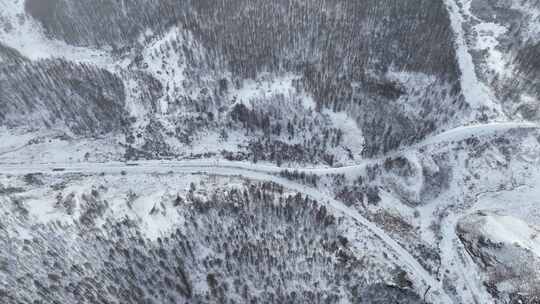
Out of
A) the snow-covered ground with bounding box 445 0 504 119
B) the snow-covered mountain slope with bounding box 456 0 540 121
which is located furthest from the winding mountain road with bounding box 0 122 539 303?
the snow-covered mountain slope with bounding box 456 0 540 121

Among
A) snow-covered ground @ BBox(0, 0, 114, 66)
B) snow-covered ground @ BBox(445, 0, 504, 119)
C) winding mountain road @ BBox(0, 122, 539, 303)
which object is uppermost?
snow-covered ground @ BBox(0, 0, 114, 66)

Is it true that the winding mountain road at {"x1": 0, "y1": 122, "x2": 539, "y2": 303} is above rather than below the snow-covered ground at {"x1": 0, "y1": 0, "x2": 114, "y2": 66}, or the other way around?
below

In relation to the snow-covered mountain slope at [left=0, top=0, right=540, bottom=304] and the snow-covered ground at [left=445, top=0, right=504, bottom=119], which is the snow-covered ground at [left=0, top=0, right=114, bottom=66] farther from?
the snow-covered ground at [left=445, top=0, right=504, bottom=119]

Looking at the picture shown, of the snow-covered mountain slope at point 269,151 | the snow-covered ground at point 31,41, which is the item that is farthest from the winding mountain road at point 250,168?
the snow-covered ground at point 31,41

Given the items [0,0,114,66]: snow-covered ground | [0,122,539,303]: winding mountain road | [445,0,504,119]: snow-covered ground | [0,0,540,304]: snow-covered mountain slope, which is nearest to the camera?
[0,0,540,304]: snow-covered mountain slope

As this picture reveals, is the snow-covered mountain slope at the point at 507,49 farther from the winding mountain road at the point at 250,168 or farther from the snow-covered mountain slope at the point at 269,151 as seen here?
the winding mountain road at the point at 250,168

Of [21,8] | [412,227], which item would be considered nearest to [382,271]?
[412,227]

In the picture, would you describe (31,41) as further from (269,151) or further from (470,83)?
(470,83)

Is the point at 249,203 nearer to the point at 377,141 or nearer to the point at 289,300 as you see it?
the point at 289,300
